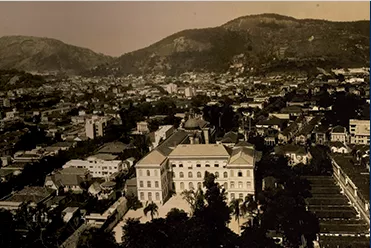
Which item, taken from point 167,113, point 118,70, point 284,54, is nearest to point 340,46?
point 284,54

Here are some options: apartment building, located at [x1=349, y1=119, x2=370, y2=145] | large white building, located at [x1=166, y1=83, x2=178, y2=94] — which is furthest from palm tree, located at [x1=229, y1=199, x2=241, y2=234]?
large white building, located at [x1=166, y1=83, x2=178, y2=94]

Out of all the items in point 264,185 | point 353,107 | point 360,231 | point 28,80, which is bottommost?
point 360,231

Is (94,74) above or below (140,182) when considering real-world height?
above

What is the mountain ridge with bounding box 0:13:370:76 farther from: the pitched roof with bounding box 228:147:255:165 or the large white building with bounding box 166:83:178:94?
the pitched roof with bounding box 228:147:255:165

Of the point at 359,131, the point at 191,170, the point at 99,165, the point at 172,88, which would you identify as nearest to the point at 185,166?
the point at 191,170

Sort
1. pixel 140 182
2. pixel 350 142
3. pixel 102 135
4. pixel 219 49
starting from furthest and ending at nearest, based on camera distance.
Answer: pixel 219 49 < pixel 102 135 < pixel 350 142 < pixel 140 182

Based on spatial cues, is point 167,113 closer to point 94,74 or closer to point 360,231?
point 94,74
